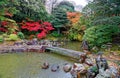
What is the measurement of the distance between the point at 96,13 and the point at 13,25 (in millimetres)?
12131

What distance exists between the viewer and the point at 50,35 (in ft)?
92.5

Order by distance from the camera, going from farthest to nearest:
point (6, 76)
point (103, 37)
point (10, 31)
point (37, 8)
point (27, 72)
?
point (37, 8), point (10, 31), point (103, 37), point (27, 72), point (6, 76)

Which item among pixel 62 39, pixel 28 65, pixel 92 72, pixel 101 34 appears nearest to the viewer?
pixel 92 72

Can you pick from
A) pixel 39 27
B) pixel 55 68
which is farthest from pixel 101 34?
pixel 39 27

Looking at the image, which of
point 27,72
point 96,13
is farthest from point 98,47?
point 27,72

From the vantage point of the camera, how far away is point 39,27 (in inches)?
1058

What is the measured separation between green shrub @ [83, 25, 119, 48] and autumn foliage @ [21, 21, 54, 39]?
992 centimetres

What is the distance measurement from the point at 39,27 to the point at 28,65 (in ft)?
41.6

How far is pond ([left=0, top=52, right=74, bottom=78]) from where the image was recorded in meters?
12.5

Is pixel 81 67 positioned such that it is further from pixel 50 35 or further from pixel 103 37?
pixel 50 35

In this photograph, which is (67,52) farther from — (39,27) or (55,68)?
(39,27)

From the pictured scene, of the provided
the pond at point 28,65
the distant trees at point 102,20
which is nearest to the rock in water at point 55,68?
the pond at point 28,65

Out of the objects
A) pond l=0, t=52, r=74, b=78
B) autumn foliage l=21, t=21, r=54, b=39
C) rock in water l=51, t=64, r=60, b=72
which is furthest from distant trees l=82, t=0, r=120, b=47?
autumn foliage l=21, t=21, r=54, b=39

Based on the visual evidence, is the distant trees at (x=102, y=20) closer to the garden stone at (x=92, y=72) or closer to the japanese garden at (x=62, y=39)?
the japanese garden at (x=62, y=39)
